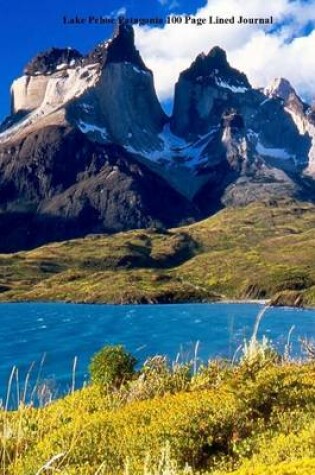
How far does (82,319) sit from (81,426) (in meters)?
136

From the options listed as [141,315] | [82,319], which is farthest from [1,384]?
[141,315]

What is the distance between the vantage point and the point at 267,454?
414 inches

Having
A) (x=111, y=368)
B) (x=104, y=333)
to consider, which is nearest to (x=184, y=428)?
(x=111, y=368)

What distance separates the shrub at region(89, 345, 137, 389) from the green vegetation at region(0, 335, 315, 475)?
5.97 feet

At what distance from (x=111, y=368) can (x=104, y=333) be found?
9973 cm

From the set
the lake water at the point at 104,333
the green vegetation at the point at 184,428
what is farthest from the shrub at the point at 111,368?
the lake water at the point at 104,333

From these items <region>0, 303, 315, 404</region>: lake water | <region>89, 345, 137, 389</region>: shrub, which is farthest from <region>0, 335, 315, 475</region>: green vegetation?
<region>0, 303, 315, 404</region>: lake water

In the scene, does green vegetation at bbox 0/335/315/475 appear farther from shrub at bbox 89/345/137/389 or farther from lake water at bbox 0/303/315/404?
lake water at bbox 0/303/315/404

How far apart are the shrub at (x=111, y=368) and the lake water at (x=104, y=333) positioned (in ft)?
148

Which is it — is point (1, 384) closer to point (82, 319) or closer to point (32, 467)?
point (32, 467)

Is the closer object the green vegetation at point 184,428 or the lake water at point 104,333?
the green vegetation at point 184,428

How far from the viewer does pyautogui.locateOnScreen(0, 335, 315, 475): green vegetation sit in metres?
11.1

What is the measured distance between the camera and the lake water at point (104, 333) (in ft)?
262

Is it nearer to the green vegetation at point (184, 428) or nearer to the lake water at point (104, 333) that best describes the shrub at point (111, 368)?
the green vegetation at point (184, 428)
